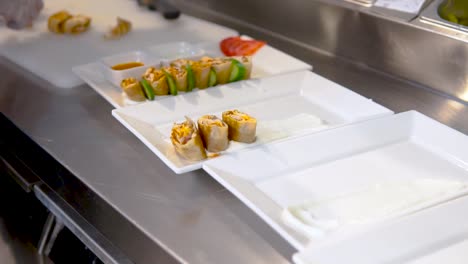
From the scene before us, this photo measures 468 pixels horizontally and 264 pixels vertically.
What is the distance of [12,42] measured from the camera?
134 centimetres

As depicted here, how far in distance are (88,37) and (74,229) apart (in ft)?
2.05

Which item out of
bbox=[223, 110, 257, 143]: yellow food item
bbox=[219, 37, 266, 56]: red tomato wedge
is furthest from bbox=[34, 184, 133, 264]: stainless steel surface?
bbox=[219, 37, 266, 56]: red tomato wedge

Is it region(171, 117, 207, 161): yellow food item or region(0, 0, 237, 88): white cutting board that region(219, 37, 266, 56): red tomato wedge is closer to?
region(0, 0, 237, 88): white cutting board

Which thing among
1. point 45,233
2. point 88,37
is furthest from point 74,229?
point 88,37

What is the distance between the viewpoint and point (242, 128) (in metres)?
0.90

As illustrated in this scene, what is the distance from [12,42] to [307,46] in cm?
64

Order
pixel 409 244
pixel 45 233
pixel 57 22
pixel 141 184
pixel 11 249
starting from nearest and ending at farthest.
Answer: pixel 409 244 → pixel 141 184 → pixel 45 233 → pixel 11 249 → pixel 57 22

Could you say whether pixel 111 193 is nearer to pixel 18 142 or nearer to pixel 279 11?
pixel 18 142

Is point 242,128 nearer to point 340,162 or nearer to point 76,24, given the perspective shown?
point 340,162

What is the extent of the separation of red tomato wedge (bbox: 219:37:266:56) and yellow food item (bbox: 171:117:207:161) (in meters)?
0.43

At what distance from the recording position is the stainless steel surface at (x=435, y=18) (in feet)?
3.78

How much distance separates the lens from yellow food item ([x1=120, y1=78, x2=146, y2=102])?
3.46ft

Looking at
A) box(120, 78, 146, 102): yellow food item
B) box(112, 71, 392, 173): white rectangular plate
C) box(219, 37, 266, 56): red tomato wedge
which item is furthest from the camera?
box(219, 37, 266, 56): red tomato wedge

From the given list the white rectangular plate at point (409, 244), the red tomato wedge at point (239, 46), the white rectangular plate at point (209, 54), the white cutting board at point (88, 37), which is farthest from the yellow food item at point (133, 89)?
the white rectangular plate at point (409, 244)
